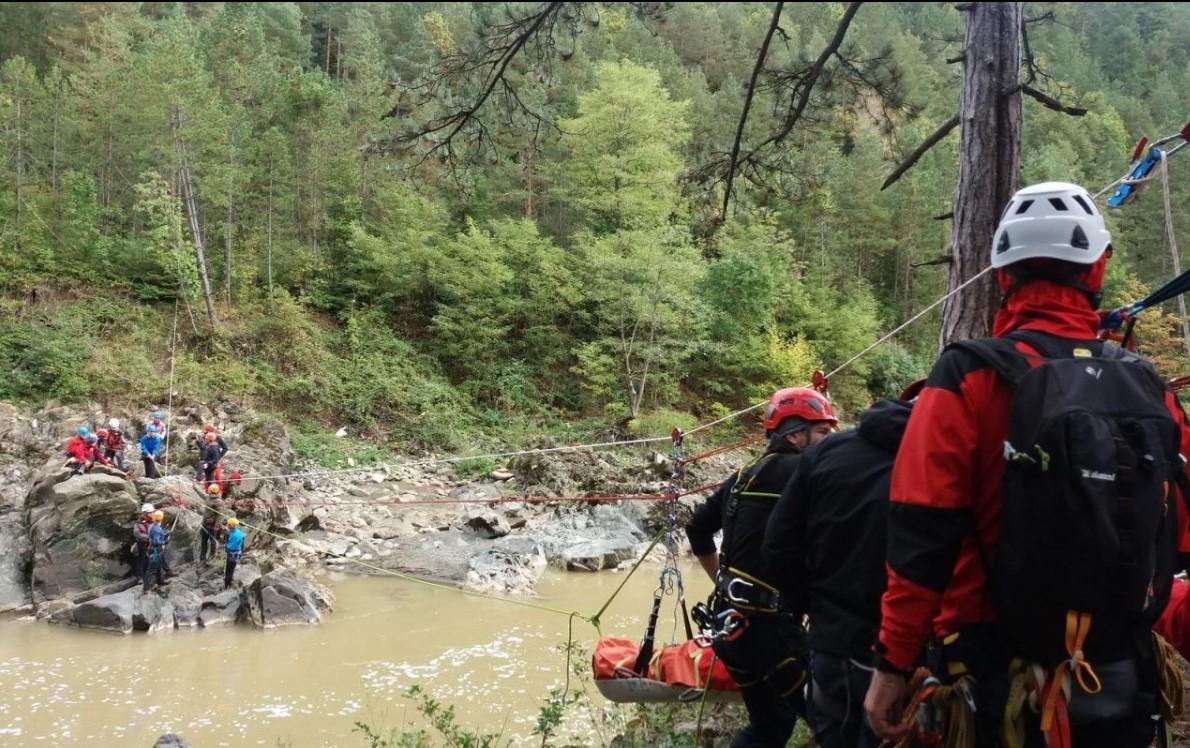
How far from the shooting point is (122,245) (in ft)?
70.7

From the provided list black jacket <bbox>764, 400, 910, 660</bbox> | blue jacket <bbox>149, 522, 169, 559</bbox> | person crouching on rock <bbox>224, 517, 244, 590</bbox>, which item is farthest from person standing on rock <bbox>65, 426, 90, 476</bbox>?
black jacket <bbox>764, 400, 910, 660</bbox>

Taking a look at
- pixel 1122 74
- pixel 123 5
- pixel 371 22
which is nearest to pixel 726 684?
pixel 123 5

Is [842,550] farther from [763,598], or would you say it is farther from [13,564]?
[13,564]

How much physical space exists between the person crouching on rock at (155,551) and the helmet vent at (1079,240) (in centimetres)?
1128

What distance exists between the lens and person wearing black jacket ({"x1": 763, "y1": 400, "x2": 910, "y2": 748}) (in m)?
1.95

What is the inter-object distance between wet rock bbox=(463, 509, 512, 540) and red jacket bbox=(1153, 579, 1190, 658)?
12.7 metres

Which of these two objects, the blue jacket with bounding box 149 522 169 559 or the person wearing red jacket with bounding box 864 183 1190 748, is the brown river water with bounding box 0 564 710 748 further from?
the person wearing red jacket with bounding box 864 183 1190 748

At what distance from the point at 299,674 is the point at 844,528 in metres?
7.86

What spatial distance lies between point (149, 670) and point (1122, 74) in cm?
7123

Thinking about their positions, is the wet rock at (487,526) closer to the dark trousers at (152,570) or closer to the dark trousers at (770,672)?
the dark trousers at (152,570)

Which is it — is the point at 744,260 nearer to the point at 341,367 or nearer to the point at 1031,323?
the point at 341,367

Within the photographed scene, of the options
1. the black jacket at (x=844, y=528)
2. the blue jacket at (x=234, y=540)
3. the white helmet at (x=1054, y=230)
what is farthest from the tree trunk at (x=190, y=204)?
the white helmet at (x=1054, y=230)

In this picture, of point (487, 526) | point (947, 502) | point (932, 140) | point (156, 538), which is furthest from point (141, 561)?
point (947, 502)

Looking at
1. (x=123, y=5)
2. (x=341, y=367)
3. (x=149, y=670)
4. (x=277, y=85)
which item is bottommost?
(x=149, y=670)
